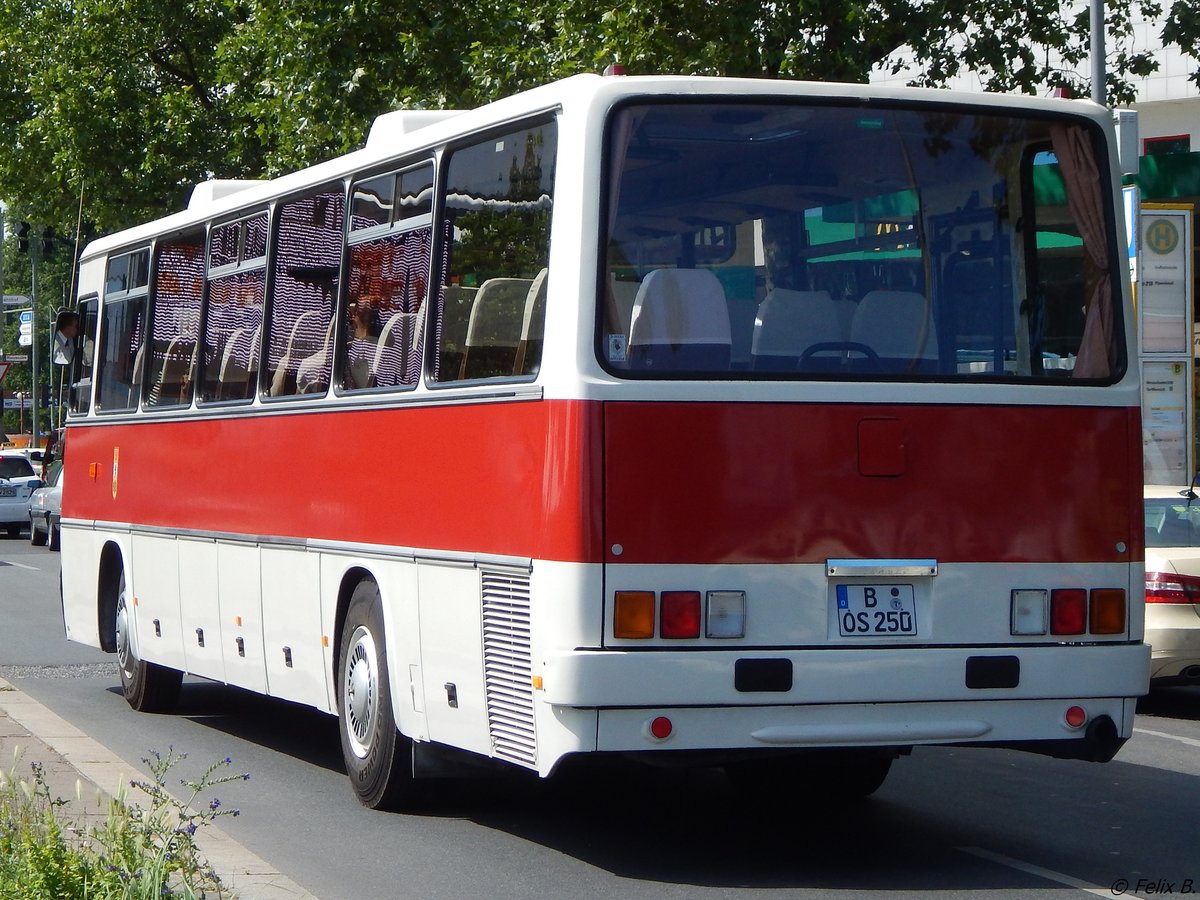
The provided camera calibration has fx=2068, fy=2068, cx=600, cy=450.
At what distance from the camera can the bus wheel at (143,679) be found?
13.1 meters

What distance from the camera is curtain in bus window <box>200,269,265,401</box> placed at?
35.7 ft

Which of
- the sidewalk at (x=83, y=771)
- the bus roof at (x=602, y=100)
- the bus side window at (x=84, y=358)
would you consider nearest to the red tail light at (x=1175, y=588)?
the bus roof at (x=602, y=100)

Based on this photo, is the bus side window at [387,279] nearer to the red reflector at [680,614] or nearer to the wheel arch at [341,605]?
the wheel arch at [341,605]

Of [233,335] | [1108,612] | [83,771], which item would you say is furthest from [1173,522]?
[83,771]

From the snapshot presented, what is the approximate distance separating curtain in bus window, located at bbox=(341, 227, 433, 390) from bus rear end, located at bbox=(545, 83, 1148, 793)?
5.00ft

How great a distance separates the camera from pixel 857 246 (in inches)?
311

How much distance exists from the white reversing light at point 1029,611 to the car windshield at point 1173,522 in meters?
5.70

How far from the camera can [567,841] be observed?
8.50 meters

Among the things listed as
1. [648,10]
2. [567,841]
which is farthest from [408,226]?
[648,10]

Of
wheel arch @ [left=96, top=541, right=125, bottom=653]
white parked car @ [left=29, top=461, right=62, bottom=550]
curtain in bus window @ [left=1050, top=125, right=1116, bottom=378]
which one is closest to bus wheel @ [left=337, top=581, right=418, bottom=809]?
curtain in bus window @ [left=1050, top=125, right=1116, bottom=378]

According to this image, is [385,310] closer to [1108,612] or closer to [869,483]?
[869,483]

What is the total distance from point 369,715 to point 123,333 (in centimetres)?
534

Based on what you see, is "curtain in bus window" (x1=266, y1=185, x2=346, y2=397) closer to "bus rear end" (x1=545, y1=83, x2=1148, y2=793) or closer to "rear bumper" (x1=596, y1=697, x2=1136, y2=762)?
"bus rear end" (x1=545, y1=83, x2=1148, y2=793)

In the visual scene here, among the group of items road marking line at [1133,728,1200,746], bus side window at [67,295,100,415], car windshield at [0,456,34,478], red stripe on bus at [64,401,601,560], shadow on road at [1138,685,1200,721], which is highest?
bus side window at [67,295,100,415]
